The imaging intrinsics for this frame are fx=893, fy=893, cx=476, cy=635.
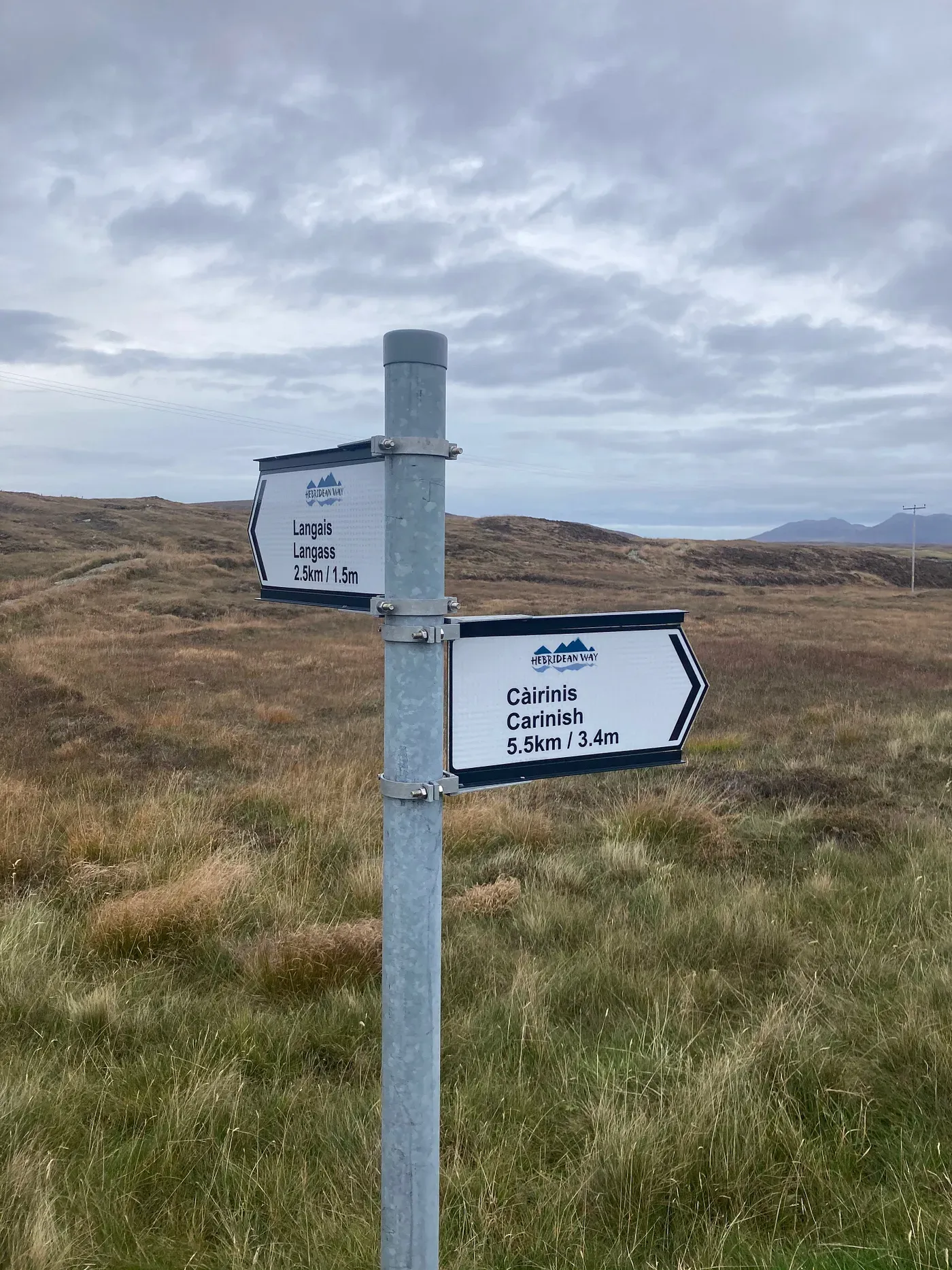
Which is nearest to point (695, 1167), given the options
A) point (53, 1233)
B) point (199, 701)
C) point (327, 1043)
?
point (327, 1043)

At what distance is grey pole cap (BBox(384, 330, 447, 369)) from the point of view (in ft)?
5.48

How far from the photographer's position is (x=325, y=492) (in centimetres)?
201

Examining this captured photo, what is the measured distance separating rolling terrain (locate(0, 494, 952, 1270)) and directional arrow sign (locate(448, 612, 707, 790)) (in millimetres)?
1421

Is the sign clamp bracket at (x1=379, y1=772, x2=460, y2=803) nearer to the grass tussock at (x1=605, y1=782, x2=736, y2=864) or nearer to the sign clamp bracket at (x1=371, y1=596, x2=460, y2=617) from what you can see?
the sign clamp bracket at (x1=371, y1=596, x2=460, y2=617)

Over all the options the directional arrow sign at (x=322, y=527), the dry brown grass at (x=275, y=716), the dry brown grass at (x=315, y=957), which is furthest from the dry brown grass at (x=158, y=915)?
the dry brown grass at (x=275, y=716)

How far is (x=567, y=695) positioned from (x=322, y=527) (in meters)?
0.67

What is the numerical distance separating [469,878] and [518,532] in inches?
3206

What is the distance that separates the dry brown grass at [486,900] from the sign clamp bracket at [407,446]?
11.8ft

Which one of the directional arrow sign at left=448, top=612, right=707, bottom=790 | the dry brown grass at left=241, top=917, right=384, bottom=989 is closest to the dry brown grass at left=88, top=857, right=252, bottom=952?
the dry brown grass at left=241, top=917, right=384, bottom=989

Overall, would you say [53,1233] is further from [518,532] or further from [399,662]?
[518,532]

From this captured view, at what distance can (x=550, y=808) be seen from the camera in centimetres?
740

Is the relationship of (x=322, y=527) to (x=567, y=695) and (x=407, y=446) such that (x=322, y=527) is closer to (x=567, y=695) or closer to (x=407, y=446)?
(x=407, y=446)

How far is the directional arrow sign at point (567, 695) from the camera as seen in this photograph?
1783mm

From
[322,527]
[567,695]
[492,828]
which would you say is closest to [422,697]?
[567,695]
